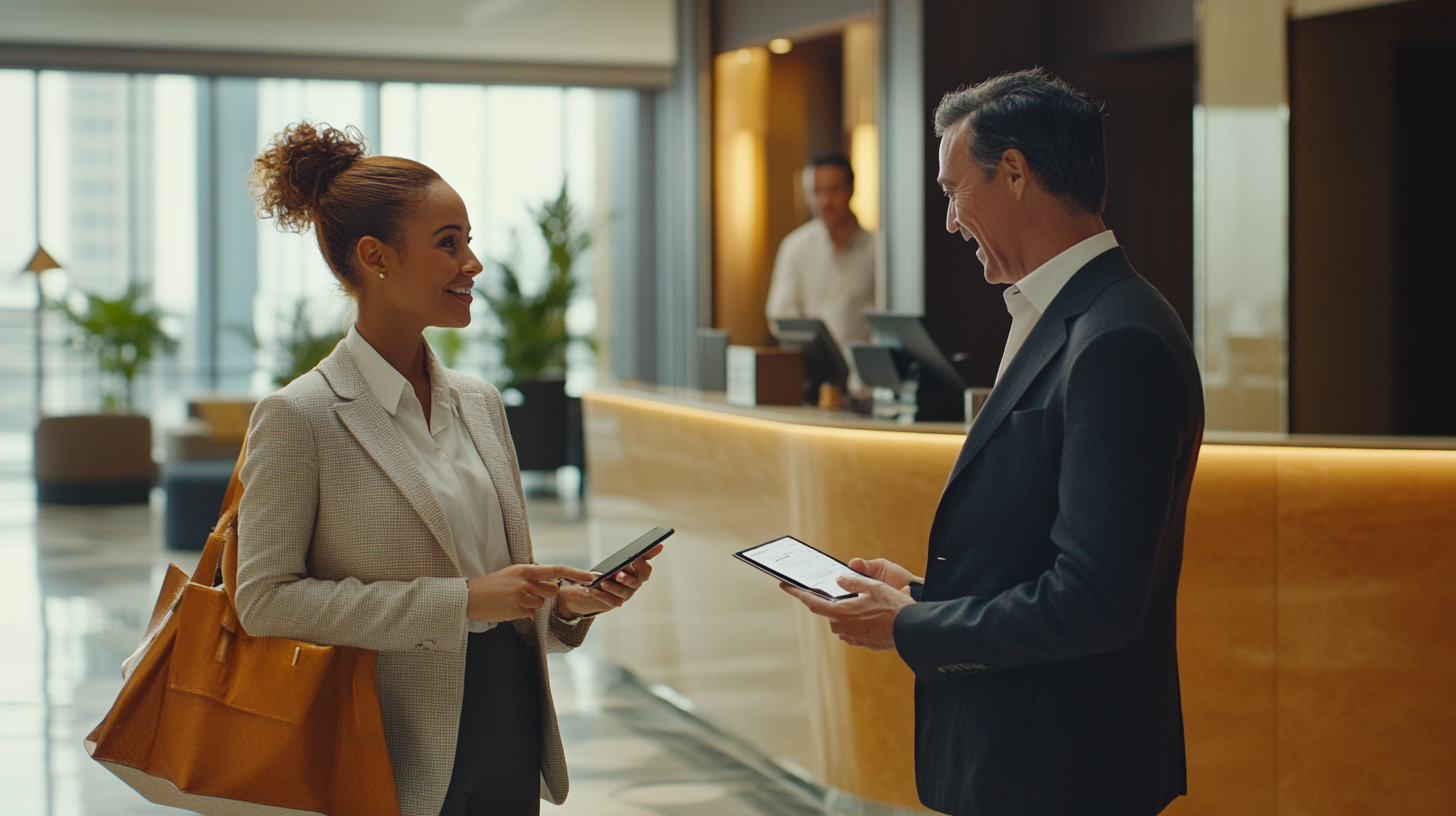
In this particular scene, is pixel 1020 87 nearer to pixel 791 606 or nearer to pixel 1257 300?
pixel 791 606

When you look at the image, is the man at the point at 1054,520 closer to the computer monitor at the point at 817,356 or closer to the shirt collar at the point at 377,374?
the shirt collar at the point at 377,374

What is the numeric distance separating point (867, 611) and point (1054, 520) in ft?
0.90

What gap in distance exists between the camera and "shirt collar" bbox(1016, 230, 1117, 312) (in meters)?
1.56

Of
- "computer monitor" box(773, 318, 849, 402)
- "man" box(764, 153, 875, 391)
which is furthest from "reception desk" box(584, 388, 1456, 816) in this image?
"man" box(764, 153, 875, 391)

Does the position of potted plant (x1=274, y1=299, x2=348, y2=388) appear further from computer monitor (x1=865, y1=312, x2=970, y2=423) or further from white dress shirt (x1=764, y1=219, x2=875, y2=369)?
computer monitor (x1=865, y1=312, x2=970, y2=423)

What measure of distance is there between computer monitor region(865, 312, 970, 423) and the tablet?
69.8 inches

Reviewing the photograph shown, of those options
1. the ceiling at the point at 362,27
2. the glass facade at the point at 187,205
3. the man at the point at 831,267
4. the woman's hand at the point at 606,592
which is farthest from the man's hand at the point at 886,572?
the glass facade at the point at 187,205

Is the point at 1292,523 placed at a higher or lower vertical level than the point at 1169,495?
lower

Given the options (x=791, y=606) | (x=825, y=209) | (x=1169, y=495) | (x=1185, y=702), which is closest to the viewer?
(x=1169, y=495)

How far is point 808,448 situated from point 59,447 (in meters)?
9.18

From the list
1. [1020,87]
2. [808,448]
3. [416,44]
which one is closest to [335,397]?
[1020,87]

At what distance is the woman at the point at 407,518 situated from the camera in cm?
173

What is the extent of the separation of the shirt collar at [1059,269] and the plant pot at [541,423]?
9.47m

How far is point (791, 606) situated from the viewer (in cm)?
405
